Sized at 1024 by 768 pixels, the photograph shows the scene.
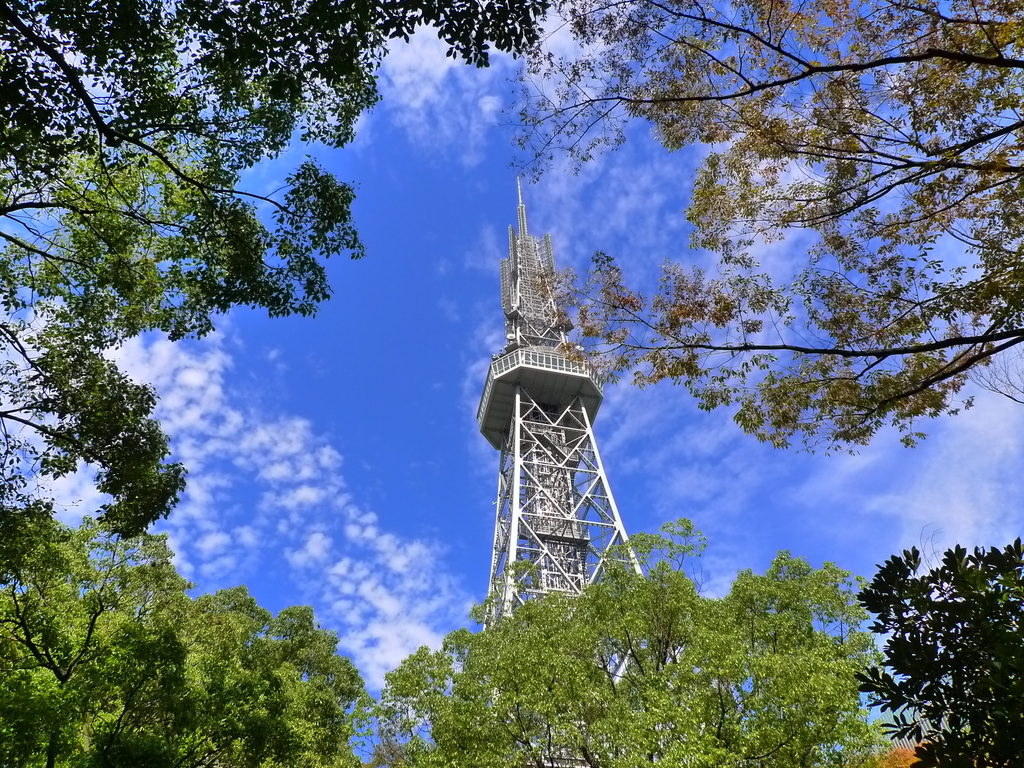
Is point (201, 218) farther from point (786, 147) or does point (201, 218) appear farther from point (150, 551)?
point (150, 551)

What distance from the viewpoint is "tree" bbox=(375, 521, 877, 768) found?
27.5 ft

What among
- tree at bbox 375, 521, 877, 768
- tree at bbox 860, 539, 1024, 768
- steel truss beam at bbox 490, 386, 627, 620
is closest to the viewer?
tree at bbox 860, 539, 1024, 768

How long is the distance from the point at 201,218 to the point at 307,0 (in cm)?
275

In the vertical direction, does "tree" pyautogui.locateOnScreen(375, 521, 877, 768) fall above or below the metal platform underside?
below

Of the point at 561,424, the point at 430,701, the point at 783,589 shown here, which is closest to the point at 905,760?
the point at 783,589

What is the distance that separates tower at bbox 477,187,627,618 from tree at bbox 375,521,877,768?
1246 cm

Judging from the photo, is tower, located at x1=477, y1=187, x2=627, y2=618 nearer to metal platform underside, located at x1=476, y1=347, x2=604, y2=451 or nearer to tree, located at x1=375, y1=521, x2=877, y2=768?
metal platform underside, located at x1=476, y1=347, x2=604, y2=451

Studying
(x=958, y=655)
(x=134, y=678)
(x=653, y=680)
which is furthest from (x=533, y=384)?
(x=958, y=655)

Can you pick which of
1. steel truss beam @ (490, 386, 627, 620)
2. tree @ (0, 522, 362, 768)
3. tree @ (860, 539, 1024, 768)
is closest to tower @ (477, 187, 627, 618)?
steel truss beam @ (490, 386, 627, 620)

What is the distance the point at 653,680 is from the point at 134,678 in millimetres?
7691

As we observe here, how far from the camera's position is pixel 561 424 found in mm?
38875

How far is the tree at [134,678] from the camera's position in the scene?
27.7 ft

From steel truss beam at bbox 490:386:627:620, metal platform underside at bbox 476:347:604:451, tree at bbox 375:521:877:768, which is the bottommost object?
tree at bbox 375:521:877:768

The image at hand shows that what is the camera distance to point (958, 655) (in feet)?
13.1
